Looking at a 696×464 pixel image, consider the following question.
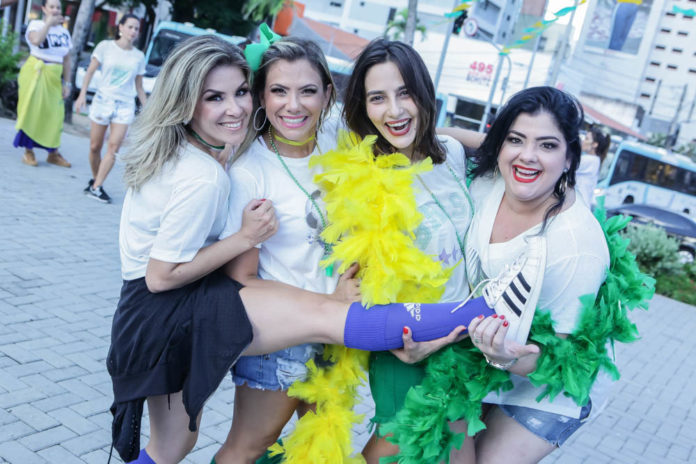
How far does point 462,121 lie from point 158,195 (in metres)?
27.8

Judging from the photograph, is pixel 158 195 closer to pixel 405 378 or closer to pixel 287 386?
pixel 287 386

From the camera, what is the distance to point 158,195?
2.13m

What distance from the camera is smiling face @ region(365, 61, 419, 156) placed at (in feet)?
7.77

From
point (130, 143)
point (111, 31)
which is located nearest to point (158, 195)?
point (130, 143)

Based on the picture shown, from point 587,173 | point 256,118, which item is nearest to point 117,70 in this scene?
point 587,173

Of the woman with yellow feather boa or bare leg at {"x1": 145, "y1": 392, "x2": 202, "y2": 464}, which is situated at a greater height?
the woman with yellow feather boa

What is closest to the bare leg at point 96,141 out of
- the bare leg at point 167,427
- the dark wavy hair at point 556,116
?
the bare leg at point 167,427

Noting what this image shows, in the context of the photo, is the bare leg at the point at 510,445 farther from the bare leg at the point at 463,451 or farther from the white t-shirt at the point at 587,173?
the white t-shirt at the point at 587,173

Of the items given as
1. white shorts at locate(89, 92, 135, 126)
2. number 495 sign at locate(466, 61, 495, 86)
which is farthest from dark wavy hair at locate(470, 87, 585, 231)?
number 495 sign at locate(466, 61, 495, 86)

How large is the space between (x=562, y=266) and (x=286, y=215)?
92 cm

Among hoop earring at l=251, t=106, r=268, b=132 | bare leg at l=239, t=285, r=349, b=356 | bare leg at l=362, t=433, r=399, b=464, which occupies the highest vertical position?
hoop earring at l=251, t=106, r=268, b=132

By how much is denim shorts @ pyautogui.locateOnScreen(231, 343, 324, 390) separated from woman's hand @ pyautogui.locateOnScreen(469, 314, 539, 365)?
66 cm

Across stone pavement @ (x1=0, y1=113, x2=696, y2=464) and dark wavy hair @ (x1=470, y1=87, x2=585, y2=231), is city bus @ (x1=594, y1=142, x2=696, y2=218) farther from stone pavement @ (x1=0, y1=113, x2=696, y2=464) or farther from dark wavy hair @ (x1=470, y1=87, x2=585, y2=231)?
dark wavy hair @ (x1=470, y1=87, x2=585, y2=231)

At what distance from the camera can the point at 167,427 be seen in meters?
2.39
